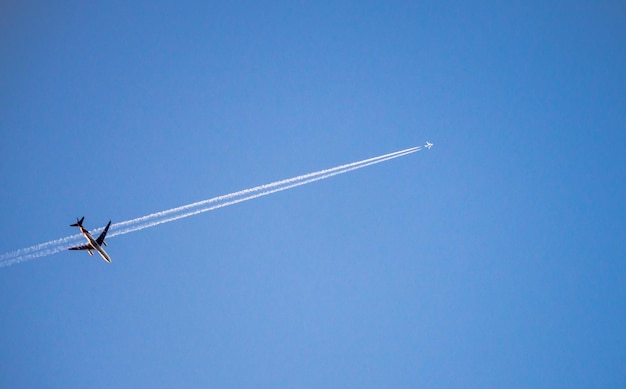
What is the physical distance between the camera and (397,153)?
231 feet

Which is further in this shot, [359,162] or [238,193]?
[359,162]

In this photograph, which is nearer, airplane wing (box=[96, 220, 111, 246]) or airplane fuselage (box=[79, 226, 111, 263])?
airplane fuselage (box=[79, 226, 111, 263])

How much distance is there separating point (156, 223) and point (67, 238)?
55.5 feet

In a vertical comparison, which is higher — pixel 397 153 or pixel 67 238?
pixel 397 153

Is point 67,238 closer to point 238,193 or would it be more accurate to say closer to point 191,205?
point 191,205

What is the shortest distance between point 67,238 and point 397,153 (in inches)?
2152

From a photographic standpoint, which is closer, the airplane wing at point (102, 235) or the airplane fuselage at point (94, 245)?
the airplane fuselage at point (94, 245)

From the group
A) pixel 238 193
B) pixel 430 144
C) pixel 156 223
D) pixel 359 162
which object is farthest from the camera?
pixel 430 144

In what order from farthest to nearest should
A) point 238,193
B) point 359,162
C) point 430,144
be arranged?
point 430,144 → point 359,162 → point 238,193

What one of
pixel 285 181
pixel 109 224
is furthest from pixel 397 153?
pixel 109 224

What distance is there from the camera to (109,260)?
227 ft

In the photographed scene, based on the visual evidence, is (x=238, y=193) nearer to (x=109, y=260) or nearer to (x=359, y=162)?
(x=359, y=162)

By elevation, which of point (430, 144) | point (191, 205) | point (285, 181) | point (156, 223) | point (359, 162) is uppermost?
point (430, 144)

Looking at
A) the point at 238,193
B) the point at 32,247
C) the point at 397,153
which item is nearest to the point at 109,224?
the point at 32,247
